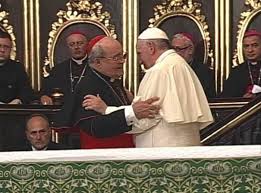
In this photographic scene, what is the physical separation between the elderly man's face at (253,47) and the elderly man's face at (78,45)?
1.69m

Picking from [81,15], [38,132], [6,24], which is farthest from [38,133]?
[81,15]

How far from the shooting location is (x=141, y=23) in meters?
12.5

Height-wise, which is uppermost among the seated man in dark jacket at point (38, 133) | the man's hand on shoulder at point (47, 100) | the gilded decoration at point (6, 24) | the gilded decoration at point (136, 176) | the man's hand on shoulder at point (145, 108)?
the gilded decoration at point (6, 24)

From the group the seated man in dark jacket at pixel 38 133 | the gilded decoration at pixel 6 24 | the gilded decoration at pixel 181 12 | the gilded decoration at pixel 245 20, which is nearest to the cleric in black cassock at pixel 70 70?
the gilded decoration at pixel 6 24

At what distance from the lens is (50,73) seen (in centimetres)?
1196

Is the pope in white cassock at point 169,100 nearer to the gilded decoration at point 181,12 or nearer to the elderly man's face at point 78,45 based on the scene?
the elderly man's face at point 78,45

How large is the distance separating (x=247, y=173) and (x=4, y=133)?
5.49 meters

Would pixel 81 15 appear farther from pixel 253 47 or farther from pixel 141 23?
pixel 253 47

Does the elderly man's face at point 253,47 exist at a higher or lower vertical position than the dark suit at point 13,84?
higher

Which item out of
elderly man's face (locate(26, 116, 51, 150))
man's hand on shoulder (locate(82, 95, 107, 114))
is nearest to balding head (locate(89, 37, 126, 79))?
man's hand on shoulder (locate(82, 95, 107, 114))

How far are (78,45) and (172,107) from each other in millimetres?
4348

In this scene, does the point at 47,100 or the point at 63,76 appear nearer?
the point at 47,100

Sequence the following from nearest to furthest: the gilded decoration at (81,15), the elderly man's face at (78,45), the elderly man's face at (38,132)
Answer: the elderly man's face at (38,132)
the elderly man's face at (78,45)
the gilded decoration at (81,15)

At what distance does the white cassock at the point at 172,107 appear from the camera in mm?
6996
